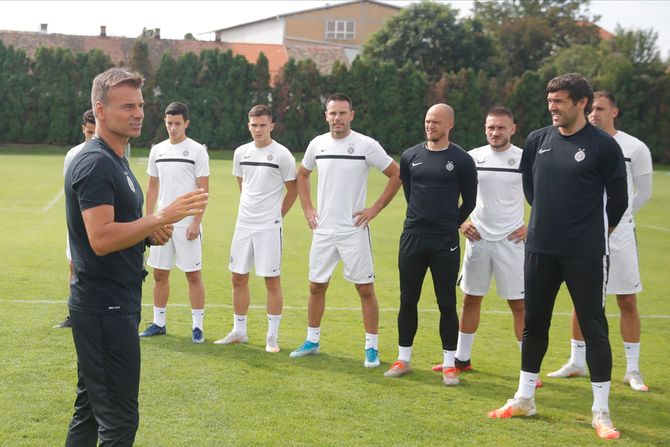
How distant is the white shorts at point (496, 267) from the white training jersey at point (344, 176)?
3.97ft

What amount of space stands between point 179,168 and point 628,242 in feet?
15.4

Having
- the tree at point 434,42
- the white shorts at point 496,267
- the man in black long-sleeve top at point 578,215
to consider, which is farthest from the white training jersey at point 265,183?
the tree at point 434,42

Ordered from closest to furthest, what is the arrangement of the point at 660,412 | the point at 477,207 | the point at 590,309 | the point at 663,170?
1. the point at 590,309
2. the point at 660,412
3. the point at 477,207
4. the point at 663,170

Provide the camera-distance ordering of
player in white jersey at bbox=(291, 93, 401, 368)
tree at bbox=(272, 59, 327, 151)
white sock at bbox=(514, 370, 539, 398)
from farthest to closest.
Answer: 1. tree at bbox=(272, 59, 327, 151)
2. player in white jersey at bbox=(291, 93, 401, 368)
3. white sock at bbox=(514, 370, 539, 398)

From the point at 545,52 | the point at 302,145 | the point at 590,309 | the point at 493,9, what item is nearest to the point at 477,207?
the point at 590,309

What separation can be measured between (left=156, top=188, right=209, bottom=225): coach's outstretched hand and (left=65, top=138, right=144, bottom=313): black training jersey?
0.84 ft

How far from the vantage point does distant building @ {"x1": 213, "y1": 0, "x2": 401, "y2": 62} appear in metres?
75.8

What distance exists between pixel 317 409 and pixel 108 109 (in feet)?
10.6

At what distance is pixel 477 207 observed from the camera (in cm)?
802

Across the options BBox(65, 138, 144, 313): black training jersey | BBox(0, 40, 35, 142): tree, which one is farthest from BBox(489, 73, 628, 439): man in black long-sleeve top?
BBox(0, 40, 35, 142): tree

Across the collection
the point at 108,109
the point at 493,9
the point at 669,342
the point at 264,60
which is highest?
the point at 493,9

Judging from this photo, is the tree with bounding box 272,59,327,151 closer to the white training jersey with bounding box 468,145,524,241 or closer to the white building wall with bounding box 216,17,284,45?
the white building wall with bounding box 216,17,284,45

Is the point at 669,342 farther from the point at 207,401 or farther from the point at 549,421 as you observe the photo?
the point at 207,401

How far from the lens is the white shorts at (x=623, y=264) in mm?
7496
